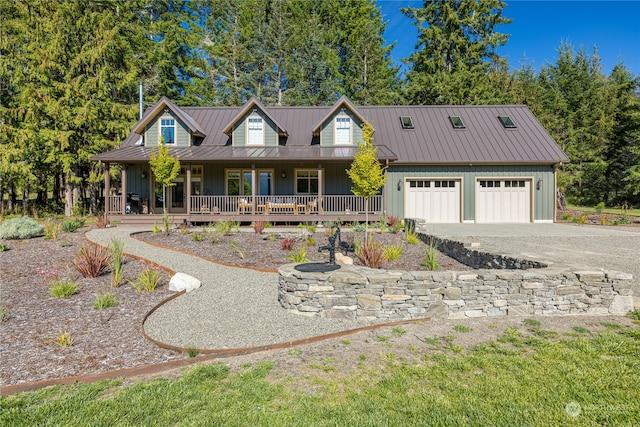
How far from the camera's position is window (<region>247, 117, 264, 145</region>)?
1655cm

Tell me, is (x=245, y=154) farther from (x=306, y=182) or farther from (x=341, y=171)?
(x=341, y=171)

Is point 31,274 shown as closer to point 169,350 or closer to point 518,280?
point 169,350

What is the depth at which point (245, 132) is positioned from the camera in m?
16.5

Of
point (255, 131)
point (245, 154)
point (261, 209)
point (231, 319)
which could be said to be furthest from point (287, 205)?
point (231, 319)

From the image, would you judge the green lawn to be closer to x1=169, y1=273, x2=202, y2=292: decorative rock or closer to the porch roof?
x1=169, y1=273, x2=202, y2=292: decorative rock

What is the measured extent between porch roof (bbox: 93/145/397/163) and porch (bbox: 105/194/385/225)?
5.51 feet

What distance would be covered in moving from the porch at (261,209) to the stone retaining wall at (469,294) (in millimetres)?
9467

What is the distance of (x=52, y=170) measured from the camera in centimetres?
1995

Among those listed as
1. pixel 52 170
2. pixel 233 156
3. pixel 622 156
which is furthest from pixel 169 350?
pixel 622 156

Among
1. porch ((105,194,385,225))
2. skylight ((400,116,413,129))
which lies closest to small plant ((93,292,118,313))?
porch ((105,194,385,225))

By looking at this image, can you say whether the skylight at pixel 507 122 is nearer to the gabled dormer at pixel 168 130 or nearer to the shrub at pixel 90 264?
the gabled dormer at pixel 168 130

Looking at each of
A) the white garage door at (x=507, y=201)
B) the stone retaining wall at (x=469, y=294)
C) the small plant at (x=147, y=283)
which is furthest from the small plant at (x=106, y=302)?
the white garage door at (x=507, y=201)

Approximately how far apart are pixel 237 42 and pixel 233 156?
18112 mm

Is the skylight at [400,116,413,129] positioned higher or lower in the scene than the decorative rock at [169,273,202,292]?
higher
